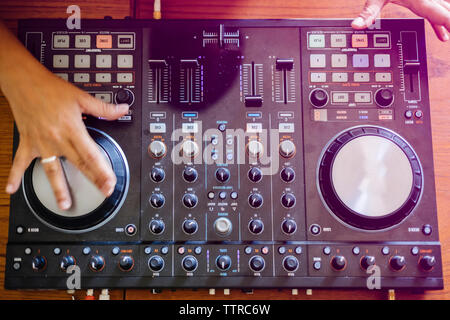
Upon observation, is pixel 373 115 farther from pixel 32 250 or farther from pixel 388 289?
→ pixel 32 250

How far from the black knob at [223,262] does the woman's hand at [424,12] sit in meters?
0.91

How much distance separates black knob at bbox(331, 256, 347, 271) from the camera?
1.20m

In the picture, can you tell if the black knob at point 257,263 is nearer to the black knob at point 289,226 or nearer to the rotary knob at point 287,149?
the black knob at point 289,226

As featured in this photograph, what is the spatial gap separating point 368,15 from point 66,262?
1326 mm

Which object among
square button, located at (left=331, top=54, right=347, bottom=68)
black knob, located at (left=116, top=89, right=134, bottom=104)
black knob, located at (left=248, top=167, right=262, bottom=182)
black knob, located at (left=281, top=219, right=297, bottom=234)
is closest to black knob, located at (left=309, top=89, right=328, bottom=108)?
square button, located at (left=331, top=54, right=347, bottom=68)

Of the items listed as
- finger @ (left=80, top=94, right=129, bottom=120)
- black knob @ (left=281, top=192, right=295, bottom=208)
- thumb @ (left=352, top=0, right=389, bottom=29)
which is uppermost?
thumb @ (left=352, top=0, right=389, bottom=29)

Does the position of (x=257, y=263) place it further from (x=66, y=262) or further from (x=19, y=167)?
(x=19, y=167)

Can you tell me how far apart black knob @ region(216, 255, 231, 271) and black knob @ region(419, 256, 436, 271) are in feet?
2.05

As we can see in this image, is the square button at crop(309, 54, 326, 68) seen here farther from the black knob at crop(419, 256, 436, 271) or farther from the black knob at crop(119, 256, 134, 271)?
the black knob at crop(119, 256, 134, 271)

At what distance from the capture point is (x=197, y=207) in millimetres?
1254

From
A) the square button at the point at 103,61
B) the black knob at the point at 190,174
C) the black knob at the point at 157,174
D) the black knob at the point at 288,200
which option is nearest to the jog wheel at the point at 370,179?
the black knob at the point at 288,200

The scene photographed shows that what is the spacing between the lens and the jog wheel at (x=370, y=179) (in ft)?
3.97

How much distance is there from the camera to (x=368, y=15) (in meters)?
1.32
